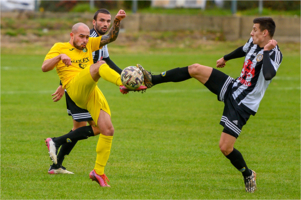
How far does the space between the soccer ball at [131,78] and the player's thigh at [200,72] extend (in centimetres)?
87

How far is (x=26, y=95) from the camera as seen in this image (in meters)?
15.5

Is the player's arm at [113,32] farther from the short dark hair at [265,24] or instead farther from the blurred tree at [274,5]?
the blurred tree at [274,5]

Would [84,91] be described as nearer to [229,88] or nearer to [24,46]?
[229,88]

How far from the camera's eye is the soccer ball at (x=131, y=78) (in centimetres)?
585

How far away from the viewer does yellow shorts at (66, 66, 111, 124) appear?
6.23m

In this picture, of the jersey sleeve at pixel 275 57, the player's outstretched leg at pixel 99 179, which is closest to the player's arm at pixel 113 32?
the player's outstretched leg at pixel 99 179

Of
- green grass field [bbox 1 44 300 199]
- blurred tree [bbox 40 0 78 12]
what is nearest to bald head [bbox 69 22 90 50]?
green grass field [bbox 1 44 300 199]

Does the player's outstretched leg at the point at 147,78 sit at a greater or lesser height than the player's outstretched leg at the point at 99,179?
greater

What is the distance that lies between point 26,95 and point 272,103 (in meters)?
8.71

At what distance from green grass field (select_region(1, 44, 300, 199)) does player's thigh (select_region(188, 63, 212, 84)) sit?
1.71 metres

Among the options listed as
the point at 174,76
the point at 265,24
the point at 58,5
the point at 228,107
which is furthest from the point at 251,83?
the point at 58,5

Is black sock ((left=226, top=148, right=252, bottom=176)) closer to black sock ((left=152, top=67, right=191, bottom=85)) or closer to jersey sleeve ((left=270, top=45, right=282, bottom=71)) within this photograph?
black sock ((left=152, top=67, right=191, bottom=85))

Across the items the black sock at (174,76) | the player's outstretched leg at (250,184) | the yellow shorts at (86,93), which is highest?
the black sock at (174,76)

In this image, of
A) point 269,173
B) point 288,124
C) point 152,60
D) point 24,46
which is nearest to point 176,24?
point 152,60
